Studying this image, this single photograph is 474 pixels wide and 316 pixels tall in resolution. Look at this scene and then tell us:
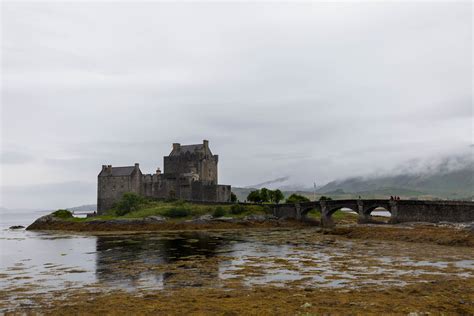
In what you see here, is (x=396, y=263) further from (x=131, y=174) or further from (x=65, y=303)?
(x=131, y=174)

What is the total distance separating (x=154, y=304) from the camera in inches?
703

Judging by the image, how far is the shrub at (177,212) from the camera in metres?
81.8

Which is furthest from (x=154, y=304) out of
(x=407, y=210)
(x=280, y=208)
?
(x=280, y=208)

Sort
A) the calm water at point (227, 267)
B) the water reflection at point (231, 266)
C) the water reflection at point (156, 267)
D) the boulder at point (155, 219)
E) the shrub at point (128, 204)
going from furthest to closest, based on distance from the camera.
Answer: the shrub at point (128, 204)
the boulder at point (155, 219)
the water reflection at point (156, 267)
the water reflection at point (231, 266)
the calm water at point (227, 267)

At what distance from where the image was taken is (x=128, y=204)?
87750mm

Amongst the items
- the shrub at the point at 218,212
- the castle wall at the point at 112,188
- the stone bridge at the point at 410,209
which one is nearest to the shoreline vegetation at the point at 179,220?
the shrub at the point at 218,212

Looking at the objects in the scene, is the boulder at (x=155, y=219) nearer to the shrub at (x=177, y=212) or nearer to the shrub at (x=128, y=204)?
the shrub at (x=177, y=212)

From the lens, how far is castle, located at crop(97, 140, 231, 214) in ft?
320

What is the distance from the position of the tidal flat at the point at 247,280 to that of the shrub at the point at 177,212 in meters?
40.2

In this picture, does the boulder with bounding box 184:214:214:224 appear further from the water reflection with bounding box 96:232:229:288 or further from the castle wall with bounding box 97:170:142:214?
the water reflection with bounding box 96:232:229:288

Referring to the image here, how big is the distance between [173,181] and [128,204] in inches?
616

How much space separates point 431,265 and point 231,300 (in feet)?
55.9

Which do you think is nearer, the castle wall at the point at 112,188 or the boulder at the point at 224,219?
the boulder at the point at 224,219

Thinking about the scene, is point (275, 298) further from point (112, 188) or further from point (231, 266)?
point (112, 188)
